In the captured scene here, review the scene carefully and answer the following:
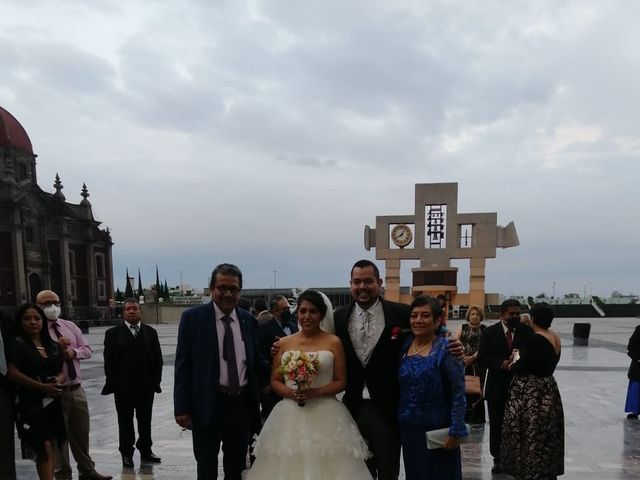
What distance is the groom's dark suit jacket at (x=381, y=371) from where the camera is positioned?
3.40 meters

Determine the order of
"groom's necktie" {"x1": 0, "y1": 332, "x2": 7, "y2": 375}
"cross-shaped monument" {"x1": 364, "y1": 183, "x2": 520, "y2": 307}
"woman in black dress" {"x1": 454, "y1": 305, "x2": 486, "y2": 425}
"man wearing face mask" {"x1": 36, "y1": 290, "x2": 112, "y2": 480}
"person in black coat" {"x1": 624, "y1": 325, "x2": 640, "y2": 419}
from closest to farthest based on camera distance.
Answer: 1. "groom's necktie" {"x1": 0, "y1": 332, "x2": 7, "y2": 375}
2. "man wearing face mask" {"x1": 36, "y1": 290, "x2": 112, "y2": 480}
3. "woman in black dress" {"x1": 454, "y1": 305, "x2": 486, "y2": 425}
4. "person in black coat" {"x1": 624, "y1": 325, "x2": 640, "y2": 419}
5. "cross-shaped monument" {"x1": 364, "y1": 183, "x2": 520, "y2": 307}

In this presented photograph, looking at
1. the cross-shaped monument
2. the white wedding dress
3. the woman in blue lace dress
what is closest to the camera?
the woman in blue lace dress

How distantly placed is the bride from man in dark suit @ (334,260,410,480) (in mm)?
122

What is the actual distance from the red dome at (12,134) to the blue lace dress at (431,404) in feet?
165

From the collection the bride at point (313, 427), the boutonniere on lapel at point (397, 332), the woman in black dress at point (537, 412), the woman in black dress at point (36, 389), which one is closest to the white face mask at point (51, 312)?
the woman in black dress at point (36, 389)

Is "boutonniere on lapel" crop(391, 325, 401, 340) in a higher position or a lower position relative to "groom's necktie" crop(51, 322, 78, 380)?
higher

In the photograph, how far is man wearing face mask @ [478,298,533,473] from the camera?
5.02 meters

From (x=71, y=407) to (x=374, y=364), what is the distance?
343 centimetres

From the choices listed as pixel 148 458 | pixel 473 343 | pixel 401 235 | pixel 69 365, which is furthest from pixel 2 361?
pixel 401 235

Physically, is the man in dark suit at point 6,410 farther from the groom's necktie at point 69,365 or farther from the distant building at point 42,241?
the distant building at point 42,241

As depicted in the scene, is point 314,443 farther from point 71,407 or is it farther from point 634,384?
point 634,384

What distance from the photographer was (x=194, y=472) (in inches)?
194

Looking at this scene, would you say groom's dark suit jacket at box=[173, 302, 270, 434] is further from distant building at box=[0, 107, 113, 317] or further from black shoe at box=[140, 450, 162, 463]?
distant building at box=[0, 107, 113, 317]

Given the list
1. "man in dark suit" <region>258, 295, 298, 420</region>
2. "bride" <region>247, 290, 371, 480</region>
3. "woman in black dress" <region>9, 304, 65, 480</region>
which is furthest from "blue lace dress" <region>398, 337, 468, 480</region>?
"woman in black dress" <region>9, 304, 65, 480</region>
